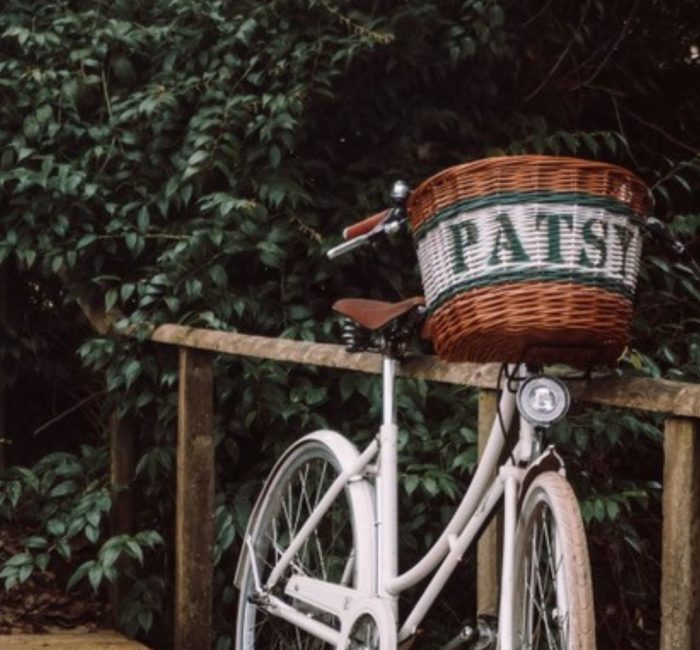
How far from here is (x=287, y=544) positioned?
3941mm

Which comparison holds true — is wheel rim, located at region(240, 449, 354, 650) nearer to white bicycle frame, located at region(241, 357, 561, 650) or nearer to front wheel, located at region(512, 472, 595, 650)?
white bicycle frame, located at region(241, 357, 561, 650)

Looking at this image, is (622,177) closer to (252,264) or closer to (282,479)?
(282,479)

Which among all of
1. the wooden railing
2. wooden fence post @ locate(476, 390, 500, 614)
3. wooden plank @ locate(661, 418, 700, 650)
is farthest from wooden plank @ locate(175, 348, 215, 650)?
wooden plank @ locate(661, 418, 700, 650)

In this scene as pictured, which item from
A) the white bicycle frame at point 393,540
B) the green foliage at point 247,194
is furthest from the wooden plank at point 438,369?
the green foliage at point 247,194

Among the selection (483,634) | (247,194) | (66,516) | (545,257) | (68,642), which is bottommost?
(68,642)

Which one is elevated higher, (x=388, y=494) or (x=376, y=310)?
(x=376, y=310)

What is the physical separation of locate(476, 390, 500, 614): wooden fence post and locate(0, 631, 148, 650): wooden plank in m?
1.63

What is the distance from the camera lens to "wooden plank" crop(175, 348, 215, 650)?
14.0 feet

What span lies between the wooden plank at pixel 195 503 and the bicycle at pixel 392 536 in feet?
0.70

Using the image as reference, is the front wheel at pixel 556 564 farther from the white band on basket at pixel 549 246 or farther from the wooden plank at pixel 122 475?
the wooden plank at pixel 122 475

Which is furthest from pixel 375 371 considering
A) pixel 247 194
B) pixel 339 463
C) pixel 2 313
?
pixel 2 313

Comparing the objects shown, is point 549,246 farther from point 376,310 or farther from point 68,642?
point 68,642

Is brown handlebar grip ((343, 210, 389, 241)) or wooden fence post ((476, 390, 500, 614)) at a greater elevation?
brown handlebar grip ((343, 210, 389, 241))

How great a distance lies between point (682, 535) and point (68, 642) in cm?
243
